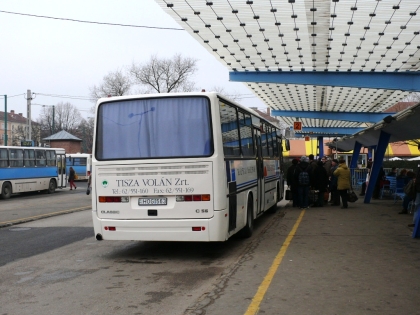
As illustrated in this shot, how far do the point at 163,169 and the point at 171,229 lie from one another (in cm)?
104

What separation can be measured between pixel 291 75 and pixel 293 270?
72.1 feet

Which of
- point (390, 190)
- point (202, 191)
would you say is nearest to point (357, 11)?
point (390, 190)

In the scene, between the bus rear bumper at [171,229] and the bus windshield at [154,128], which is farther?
the bus windshield at [154,128]

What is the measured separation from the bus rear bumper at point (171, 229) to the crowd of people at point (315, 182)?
30.5ft

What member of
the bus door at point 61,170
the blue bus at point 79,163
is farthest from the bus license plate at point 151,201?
the blue bus at point 79,163

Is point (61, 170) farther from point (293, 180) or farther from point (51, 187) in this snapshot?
point (293, 180)

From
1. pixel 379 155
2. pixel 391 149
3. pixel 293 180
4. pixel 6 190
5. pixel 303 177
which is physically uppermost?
pixel 391 149

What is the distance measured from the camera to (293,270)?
28.0 feet

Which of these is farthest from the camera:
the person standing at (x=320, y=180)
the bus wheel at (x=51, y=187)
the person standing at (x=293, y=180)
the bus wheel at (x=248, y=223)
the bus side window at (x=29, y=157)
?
the bus wheel at (x=51, y=187)

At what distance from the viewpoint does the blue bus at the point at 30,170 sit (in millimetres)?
30156

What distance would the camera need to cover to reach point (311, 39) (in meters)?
21.9

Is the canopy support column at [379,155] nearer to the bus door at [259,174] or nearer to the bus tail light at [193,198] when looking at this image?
the bus door at [259,174]

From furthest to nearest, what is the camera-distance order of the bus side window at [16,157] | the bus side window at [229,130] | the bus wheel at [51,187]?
the bus wheel at [51,187]
the bus side window at [16,157]
the bus side window at [229,130]

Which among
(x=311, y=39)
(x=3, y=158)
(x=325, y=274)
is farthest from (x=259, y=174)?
(x=3, y=158)
